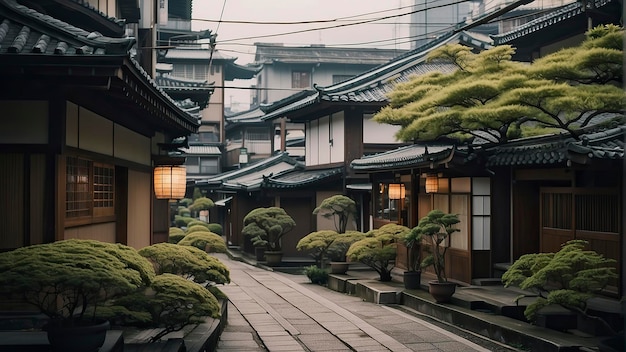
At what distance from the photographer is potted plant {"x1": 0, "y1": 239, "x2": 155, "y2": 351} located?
6.97 meters

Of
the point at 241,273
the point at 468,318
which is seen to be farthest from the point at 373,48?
the point at 468,318

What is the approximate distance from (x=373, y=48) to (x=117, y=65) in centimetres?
5950

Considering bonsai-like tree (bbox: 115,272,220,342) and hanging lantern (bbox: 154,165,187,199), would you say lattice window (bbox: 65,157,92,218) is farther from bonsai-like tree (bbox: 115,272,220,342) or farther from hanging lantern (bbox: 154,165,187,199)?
hanging lantern (bbox: 154,165,187,199)

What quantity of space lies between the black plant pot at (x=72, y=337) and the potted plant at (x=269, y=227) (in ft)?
70.9

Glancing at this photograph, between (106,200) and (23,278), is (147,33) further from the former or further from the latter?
(23,278)

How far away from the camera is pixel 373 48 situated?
215ft

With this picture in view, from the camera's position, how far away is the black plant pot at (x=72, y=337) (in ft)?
24.2

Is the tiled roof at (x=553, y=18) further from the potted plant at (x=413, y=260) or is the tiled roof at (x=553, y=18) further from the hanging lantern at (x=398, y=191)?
the potted plant at (x=413, y=260)

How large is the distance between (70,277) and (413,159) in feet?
46.4

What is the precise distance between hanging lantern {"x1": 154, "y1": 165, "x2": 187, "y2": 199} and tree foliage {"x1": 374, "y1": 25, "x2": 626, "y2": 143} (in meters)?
5.87

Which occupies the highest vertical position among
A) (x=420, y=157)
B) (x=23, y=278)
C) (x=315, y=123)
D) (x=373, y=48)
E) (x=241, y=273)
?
(x=373, y=48)

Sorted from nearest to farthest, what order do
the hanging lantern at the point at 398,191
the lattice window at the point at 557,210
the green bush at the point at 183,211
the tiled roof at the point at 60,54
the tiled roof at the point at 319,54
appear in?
the tiled roof at the point at 60,54 < the lattice window at the point at 557,210 < the hanging lantern at the point at 398,191 < the green bush at the point at 183,211 < the tiled roof at the point at 319,54

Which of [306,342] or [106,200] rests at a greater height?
[106,200]

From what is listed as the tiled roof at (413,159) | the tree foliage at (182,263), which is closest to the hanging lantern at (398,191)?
the tiled roof at (413,159)
